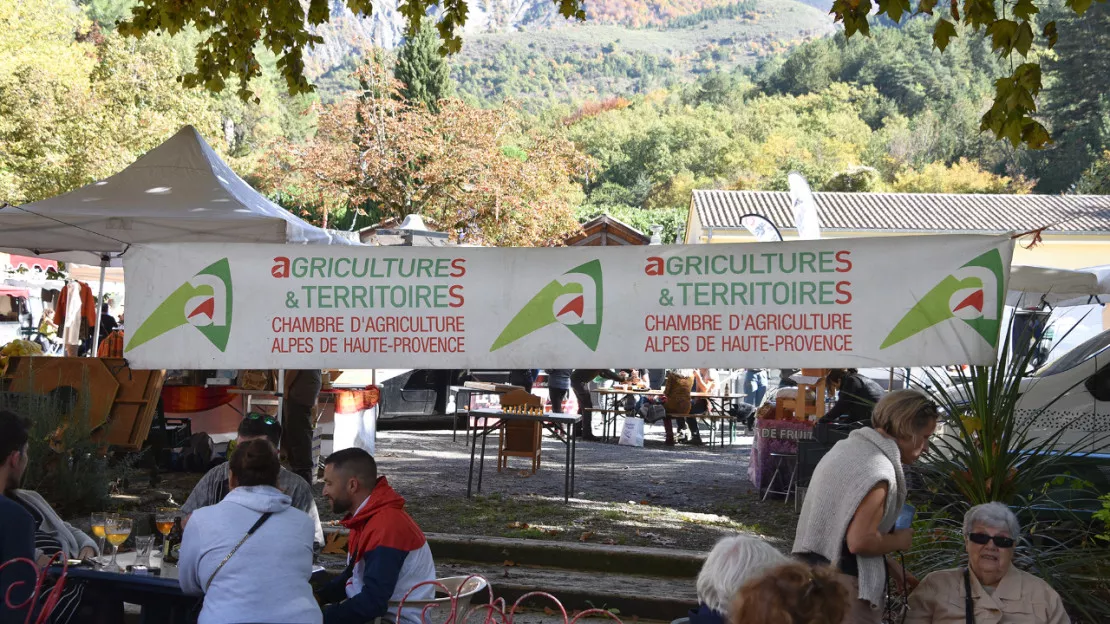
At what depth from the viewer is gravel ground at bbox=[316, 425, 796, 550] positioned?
8859 mm

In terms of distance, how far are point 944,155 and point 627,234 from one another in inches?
1755

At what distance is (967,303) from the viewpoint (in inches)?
193

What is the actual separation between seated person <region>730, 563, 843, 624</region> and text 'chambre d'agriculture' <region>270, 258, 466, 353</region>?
9.56ft

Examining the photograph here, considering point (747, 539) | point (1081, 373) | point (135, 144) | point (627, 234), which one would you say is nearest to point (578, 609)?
point (747, 539)

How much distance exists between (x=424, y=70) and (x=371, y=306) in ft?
167

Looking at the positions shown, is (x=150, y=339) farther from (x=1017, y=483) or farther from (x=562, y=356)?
(x=1017, y=483)

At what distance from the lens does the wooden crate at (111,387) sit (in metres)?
9.73

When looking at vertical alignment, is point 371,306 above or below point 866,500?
above

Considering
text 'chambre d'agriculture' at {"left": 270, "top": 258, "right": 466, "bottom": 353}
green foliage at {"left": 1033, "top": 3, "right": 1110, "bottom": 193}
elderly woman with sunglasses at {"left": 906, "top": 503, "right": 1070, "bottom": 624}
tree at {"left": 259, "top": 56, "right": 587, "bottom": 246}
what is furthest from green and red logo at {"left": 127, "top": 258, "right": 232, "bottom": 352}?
green foliage at {"left": 1033, "top": 3, "right": 1110, "bottom": 193}

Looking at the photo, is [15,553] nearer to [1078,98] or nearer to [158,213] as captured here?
[158,213]

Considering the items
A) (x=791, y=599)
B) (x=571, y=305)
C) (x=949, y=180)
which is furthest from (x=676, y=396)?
(x=949, y=180)

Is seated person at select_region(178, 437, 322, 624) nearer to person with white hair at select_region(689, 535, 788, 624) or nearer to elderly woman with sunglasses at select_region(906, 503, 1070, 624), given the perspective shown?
person with white hair at select_region(689, 535, 788, 624)

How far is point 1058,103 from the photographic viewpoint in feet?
210

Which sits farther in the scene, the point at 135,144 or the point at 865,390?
the point at 135,144
